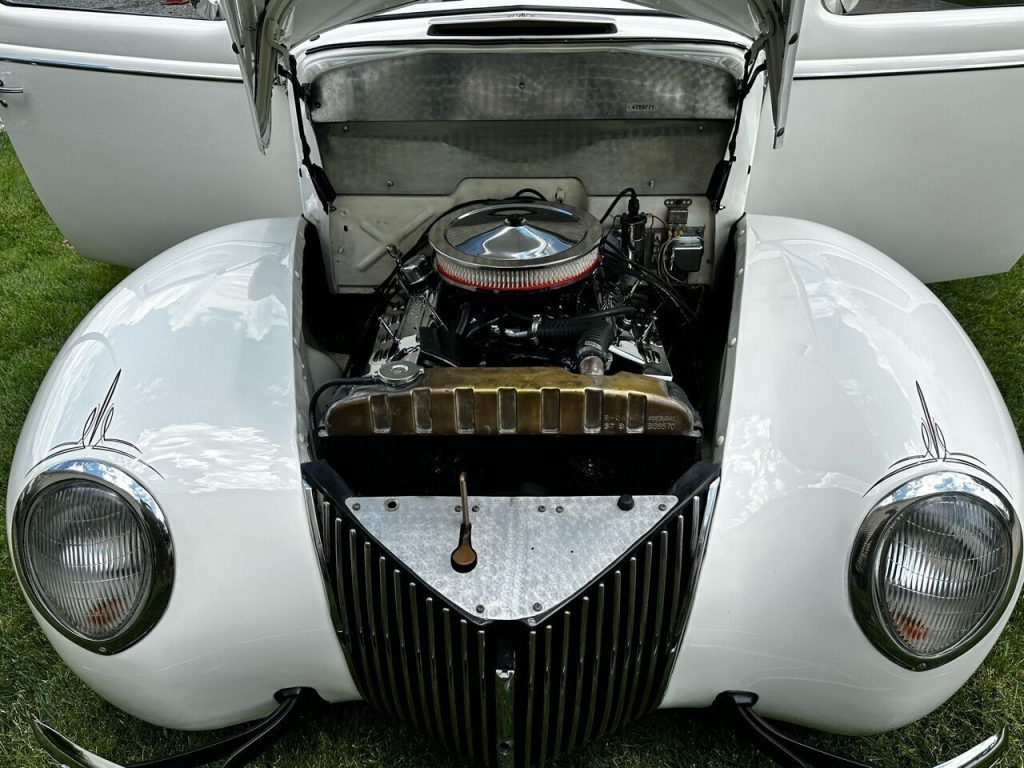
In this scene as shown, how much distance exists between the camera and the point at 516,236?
183 cm

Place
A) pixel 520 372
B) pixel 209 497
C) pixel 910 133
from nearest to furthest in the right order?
pixel 209 497 → pixel 520 372 → pixel 910 133

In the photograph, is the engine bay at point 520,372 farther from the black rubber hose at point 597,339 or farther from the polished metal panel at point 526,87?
the polished metal panel at point 526,87

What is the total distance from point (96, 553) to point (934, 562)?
1422 mm

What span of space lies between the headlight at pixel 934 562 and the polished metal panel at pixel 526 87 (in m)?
1.10

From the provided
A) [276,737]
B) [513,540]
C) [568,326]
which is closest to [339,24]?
[568,326]

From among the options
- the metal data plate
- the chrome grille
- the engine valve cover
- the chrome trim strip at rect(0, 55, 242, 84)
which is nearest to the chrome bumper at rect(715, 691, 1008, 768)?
the chrome grille

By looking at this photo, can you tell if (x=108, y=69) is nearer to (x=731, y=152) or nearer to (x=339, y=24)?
(x=339, y=24)

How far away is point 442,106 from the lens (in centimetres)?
210

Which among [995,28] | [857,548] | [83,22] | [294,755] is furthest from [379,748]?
[995,28]

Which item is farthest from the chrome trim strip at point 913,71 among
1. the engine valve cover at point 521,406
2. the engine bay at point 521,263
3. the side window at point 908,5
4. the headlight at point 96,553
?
the headlight at point 96,553

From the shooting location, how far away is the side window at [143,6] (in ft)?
8.79

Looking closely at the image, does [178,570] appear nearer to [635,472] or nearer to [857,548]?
[635,472]

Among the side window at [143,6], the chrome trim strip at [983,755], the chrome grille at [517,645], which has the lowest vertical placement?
the chrome trim strip at [983,755]

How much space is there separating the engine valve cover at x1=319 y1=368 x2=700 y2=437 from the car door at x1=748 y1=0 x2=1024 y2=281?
4.73ft
